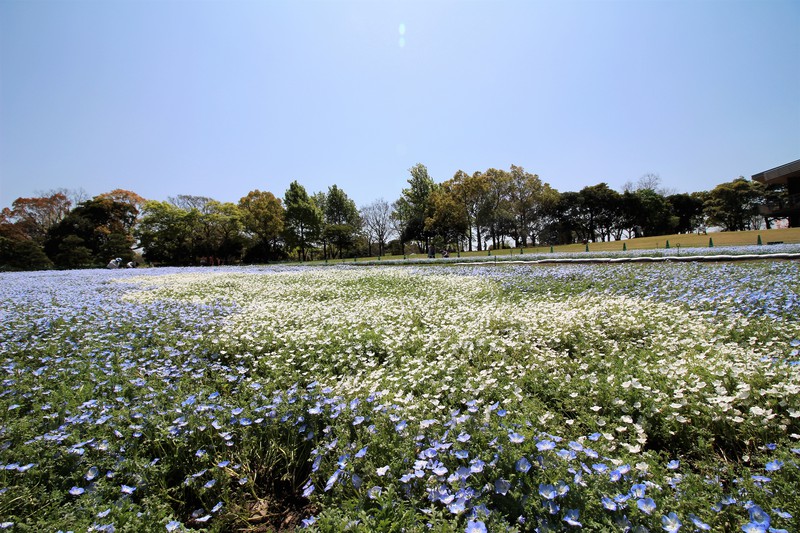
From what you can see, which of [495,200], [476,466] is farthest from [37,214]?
[476,466]

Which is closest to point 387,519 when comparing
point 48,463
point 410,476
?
point 410,476

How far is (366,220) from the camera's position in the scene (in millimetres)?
60469

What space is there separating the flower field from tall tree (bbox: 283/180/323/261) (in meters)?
43.5

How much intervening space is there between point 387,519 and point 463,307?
5383 millimetres

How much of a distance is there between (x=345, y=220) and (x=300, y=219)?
452 inches

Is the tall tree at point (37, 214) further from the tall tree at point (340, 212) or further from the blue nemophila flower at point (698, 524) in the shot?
the blue nemophila flower at point (698, 524)

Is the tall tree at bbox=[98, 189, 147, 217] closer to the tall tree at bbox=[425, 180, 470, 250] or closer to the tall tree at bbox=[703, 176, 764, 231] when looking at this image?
the tall tree at bbox=[425, 180, 470, 250]

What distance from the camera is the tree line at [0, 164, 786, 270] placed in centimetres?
3878

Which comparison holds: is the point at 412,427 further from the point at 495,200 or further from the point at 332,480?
the point at 495,200

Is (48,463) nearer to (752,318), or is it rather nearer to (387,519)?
(387,519)

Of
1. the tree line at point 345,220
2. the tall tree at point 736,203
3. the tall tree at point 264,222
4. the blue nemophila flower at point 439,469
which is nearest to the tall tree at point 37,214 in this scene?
the tree line at point 345,220

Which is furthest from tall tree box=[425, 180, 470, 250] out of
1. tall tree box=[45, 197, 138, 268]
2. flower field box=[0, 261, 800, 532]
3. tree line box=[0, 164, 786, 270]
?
flower field box=[0, 261, 800, 532]

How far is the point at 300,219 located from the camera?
48.2 metres

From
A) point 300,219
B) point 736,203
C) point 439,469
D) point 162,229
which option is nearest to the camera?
point 439,469
